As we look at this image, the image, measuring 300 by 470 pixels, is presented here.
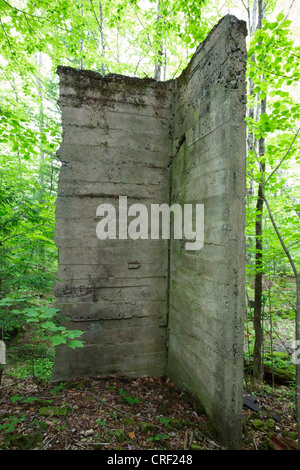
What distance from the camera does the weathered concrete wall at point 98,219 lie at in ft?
11.2

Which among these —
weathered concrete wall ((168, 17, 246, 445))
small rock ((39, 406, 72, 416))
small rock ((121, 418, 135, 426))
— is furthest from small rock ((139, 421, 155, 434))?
small rock ((39, 406, 72, 416))

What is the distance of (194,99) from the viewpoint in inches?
121

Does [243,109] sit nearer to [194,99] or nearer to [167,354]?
[194,99]

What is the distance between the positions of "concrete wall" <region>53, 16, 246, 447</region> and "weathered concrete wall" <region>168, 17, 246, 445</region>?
0.9 inches

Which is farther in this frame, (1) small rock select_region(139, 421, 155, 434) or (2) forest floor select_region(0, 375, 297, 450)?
(1) small rock select_region(139, 421, 155, 434)

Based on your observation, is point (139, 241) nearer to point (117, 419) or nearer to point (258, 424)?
point (117, 419)

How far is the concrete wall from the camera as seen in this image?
273 centimetres

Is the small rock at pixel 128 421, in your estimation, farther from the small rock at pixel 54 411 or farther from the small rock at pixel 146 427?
the small rock at pixel 54 411

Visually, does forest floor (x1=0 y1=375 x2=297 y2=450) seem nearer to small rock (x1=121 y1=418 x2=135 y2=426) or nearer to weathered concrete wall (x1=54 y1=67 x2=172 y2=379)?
small rock (x1=121 y1=418 x2=135 y2=426)

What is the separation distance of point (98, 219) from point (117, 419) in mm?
2478

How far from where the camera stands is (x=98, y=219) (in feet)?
11.5

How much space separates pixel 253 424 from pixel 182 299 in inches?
63.8

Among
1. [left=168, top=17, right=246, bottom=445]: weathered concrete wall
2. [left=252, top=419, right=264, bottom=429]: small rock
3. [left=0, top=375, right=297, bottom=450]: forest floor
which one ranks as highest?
[left=168, top=17, right=246, bottom=445]: weathered concrete wall

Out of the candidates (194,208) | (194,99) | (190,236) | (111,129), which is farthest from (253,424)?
(111,129)
